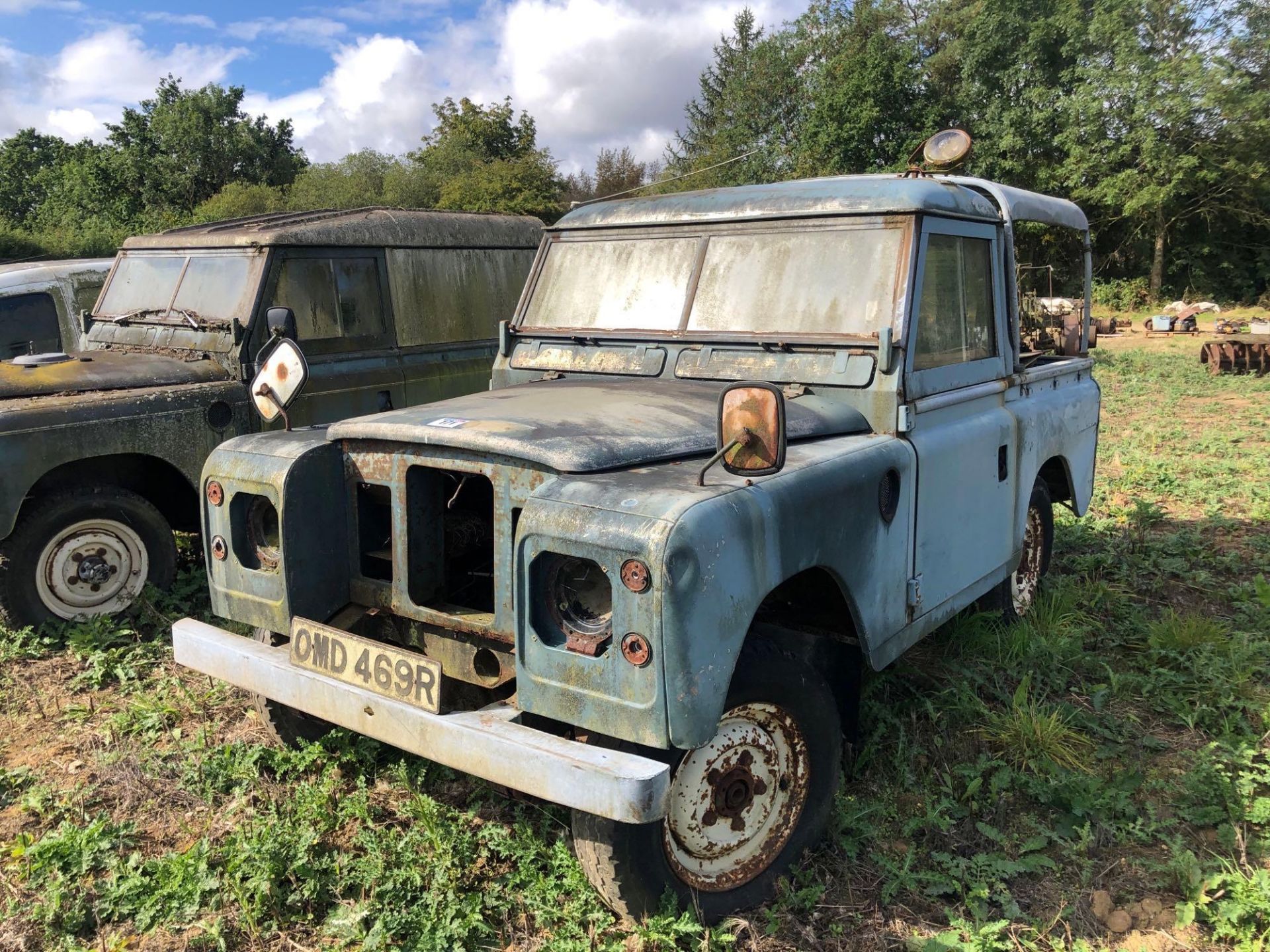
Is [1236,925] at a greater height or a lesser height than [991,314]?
lesser

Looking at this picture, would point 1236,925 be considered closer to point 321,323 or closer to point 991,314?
point 991,314

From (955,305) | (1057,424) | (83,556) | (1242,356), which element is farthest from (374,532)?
(1242,356)

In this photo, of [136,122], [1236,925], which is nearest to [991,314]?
[1236,925]

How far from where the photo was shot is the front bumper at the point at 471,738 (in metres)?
2.25

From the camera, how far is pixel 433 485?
3.03m

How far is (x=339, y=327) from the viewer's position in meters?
6.08

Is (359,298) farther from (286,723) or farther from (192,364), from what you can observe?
(286,723)

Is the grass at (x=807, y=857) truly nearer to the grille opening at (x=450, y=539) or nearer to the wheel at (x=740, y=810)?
the wheel at (x=740, y=810)

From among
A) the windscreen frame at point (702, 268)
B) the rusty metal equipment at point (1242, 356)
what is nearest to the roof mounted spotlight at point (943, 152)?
the windscreen frame at point (702, 268)

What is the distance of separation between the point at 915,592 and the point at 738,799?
105cm

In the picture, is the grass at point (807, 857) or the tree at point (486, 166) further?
the tree at point (486, 166)

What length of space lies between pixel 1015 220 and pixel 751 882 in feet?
10.1

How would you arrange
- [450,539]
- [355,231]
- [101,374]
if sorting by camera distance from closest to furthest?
[450,539], [101,374], [355,231]

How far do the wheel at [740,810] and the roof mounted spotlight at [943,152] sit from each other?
2.53 metres
